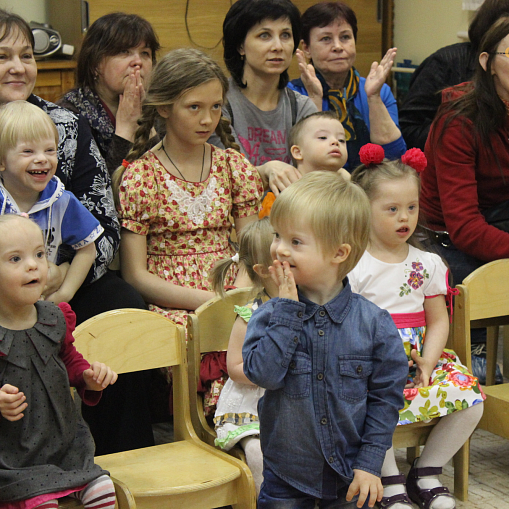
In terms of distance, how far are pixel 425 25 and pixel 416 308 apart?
3.34 meters

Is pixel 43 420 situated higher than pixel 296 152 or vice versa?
pixel 296 152

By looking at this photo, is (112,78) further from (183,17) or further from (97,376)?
(183,17)

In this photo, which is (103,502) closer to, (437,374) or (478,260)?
(437,374)

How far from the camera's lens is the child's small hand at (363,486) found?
54.0 inches

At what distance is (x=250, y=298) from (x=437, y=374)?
21.5 inches

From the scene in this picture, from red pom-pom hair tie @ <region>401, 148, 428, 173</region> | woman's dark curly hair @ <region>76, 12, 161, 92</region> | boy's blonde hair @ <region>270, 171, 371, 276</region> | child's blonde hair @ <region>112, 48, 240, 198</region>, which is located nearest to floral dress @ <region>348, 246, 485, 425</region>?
red pom-pom hair tie @ <region>401, 148, 428, 173</region>

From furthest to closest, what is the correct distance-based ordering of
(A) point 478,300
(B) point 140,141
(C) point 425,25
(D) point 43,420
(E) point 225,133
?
(C) point 425,25 < (E) point 225,133 < (B) point 140,141 < (A) point 478,300 < (D) point 43,420

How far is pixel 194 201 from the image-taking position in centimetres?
227

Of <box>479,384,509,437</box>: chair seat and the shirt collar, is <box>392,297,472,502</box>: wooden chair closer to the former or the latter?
<box>479,384,509,437</box>: chair seat

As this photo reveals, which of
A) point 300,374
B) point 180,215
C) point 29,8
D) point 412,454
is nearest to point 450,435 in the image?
point 412,454

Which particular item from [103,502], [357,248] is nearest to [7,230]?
[103,502]

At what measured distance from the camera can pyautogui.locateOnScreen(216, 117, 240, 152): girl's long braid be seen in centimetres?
246

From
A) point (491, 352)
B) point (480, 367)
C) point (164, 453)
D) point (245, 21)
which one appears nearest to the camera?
point (164, 453)

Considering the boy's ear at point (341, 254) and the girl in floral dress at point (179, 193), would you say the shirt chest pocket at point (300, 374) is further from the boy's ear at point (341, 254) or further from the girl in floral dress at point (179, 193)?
the girl in floral dress at point (179, 193)
